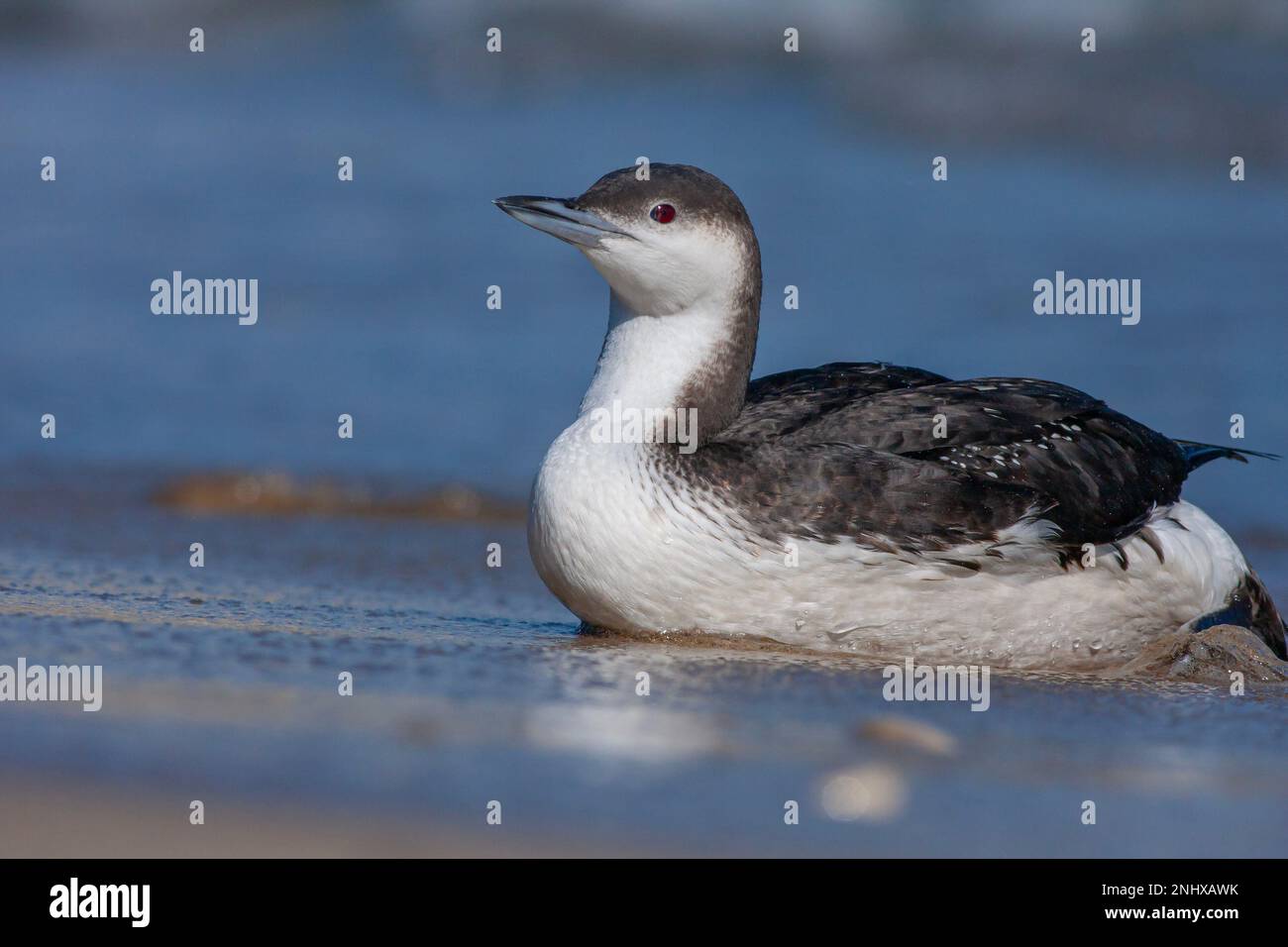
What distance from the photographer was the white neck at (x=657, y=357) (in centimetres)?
550

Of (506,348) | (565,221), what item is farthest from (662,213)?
(506,348)

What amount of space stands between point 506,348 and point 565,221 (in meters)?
4.96

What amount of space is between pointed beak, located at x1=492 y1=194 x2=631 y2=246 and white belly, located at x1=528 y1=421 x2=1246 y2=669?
23.2 inches

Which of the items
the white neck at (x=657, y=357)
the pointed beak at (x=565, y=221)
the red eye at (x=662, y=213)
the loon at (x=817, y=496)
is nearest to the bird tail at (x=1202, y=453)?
the loon at (x=817, y=496)

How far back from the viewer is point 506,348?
10383mm

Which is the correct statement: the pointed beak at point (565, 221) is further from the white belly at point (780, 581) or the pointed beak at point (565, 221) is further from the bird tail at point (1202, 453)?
the bird tail at point (1202, 453)

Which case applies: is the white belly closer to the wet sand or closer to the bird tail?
the wet sand

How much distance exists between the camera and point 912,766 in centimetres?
406

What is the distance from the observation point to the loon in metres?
5.16

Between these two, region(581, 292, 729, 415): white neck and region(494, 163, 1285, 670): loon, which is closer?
region(494, 163, 1285, 670): loon

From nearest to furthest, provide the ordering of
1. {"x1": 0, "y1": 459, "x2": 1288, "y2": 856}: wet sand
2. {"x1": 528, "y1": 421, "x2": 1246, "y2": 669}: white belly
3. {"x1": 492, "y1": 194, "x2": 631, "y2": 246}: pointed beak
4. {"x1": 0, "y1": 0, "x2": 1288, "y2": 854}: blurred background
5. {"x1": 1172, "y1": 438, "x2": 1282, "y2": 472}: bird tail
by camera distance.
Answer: {"x1": 0, "y1": 459, "x2": 1288, "y2": 856}: wet sand < {"x1": 0, "y1": 0, "x2": 1288, "y2": 854}: blurred background < {"x1": 528, "y1": 421, "x2": 1246, "y2": 669}: white belly < {"x1": 492, "y1": 194, "x2": 631, "y2": 246}: pointed beak < {"x1": 1172, "y1": 438, "x2": 1282, "y2": 472}: bird tail

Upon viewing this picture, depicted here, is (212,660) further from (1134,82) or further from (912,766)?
(1134,82)

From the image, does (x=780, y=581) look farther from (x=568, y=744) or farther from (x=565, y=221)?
(x=565, y=221)

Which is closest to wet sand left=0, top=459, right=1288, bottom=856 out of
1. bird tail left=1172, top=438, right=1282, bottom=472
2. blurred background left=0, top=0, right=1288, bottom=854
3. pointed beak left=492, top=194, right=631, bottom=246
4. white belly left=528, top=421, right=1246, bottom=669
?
blurred background left=0, top=0, right=1288, bottom=854
